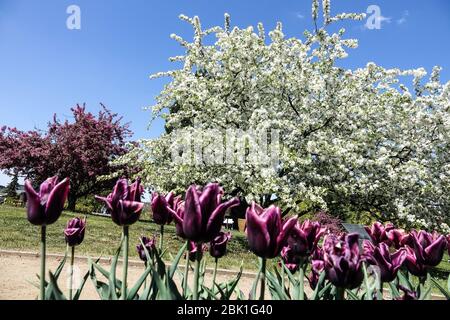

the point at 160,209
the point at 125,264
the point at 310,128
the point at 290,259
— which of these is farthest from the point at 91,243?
the point at 125,264

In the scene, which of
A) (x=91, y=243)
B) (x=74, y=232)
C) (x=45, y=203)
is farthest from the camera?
(x=91, y=243)

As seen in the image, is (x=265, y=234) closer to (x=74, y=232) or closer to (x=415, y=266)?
(x=415, y=266)

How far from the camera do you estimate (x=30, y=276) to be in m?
6.88

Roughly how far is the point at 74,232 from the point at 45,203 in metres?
1.01

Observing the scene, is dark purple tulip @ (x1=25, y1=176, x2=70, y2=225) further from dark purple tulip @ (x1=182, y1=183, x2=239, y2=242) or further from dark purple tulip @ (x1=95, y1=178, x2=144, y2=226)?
dark purple tulip @ (x1=182, y1=183, x2=239, y2=242)

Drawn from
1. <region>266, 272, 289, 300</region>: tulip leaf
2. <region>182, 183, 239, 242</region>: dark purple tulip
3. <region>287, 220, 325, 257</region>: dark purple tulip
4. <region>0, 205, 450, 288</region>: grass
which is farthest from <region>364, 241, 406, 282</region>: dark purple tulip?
<region>0, 205, 450, 288</region>: grass

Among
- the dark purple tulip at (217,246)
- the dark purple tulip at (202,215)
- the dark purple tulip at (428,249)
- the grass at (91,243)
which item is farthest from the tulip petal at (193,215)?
the grass at (91,243)

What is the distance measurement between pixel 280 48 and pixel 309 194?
584 centimetres

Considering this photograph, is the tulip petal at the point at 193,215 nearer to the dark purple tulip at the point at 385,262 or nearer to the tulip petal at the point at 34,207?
the tulip petal at the point at 34,207

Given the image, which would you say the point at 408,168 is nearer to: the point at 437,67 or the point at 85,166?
the point at 437,67

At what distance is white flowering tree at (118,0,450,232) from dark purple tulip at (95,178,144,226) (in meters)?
10.3

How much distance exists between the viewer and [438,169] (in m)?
14.3

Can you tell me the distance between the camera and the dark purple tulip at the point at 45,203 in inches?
77.7
